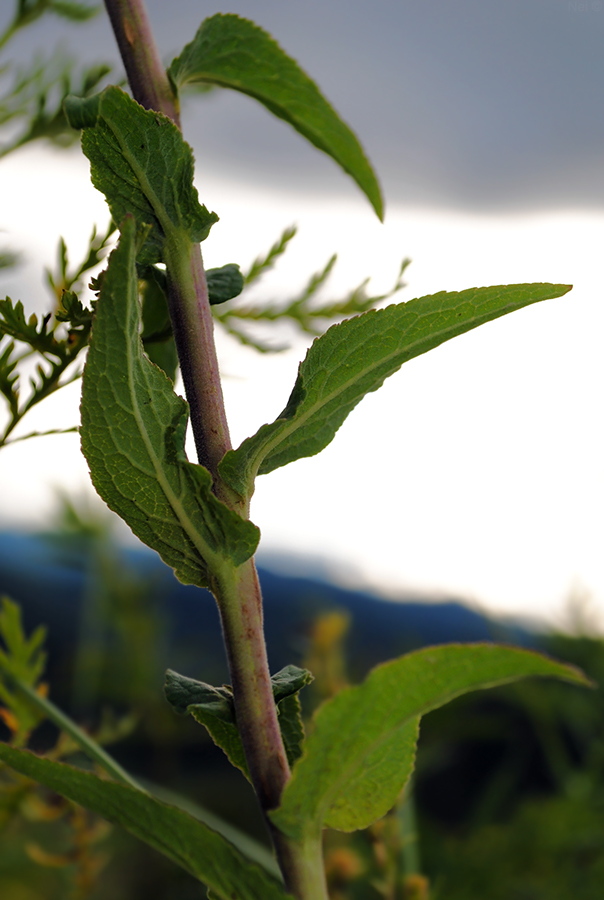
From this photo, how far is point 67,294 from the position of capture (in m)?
0.19

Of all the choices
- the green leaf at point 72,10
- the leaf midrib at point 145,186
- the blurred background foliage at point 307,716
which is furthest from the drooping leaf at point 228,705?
the green leaf at point 72,10

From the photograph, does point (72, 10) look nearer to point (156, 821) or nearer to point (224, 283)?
point (224, 283)

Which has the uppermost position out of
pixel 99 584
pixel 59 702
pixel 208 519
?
pixel 208 519

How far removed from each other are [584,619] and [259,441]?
608 millimetres

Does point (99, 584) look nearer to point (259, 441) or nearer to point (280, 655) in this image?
→ point (280, 655)

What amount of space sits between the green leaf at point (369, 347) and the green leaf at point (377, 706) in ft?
0.18

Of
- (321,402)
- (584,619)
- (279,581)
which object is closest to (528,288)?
(321,402)

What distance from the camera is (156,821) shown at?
16cm

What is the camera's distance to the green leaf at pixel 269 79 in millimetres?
198

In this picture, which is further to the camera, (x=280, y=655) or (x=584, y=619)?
(x=280, y=655)

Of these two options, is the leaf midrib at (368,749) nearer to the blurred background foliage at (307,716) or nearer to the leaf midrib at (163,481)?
the leaf midrib at (163,481)

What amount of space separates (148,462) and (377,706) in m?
0.07

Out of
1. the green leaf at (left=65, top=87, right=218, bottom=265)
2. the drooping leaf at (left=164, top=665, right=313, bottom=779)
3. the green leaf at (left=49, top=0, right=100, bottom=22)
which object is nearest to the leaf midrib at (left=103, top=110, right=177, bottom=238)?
the green leaf at (left=65, top=87, right=218, bottom=265)

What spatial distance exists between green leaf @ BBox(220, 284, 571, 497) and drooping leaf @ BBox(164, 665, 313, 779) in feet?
0.17
